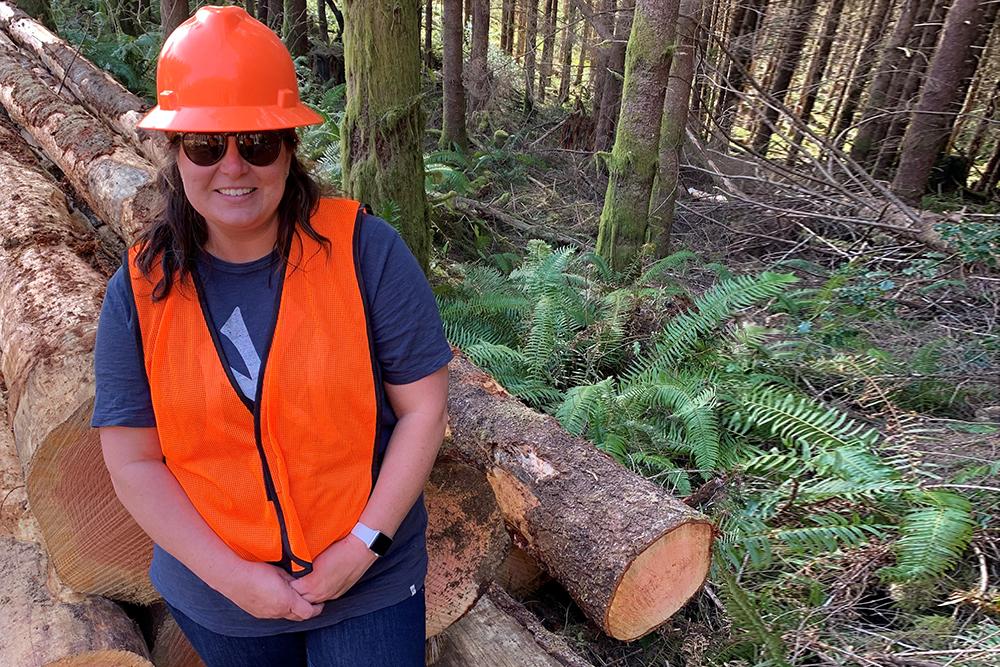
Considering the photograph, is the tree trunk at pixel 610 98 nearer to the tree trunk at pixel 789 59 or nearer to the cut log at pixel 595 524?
the tree trunk at pixel 789 59

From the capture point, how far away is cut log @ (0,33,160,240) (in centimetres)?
386

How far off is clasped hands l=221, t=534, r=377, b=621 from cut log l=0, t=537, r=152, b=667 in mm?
625

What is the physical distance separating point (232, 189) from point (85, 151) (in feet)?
12.4

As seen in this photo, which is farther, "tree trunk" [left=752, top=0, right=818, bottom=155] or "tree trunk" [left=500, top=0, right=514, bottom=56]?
"tree trunk" [left=500, top=0, right=514, bottom=56]

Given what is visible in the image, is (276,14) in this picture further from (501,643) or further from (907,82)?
(501,643)

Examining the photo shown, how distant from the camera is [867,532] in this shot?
10.1 feet

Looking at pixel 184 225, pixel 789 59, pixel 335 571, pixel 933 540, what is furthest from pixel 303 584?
pixel 789 59

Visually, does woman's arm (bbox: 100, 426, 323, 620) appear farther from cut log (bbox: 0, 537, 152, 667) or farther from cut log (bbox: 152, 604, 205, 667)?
cut log (bbox: 152, 604, 205, 667)

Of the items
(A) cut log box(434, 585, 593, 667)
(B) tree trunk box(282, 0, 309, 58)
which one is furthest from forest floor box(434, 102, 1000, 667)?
(B) tree trunk box(282, 0, 309, 58)

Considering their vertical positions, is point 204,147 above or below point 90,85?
above

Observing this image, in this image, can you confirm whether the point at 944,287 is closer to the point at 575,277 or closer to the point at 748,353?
the point at 748,353

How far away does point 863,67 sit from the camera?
11.6 m

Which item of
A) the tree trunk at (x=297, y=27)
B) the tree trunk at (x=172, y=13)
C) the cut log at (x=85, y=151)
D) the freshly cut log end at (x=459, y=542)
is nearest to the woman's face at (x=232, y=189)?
the freshly cut log end at (x=459, y=542)

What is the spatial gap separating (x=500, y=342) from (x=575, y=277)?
41.5 inches
